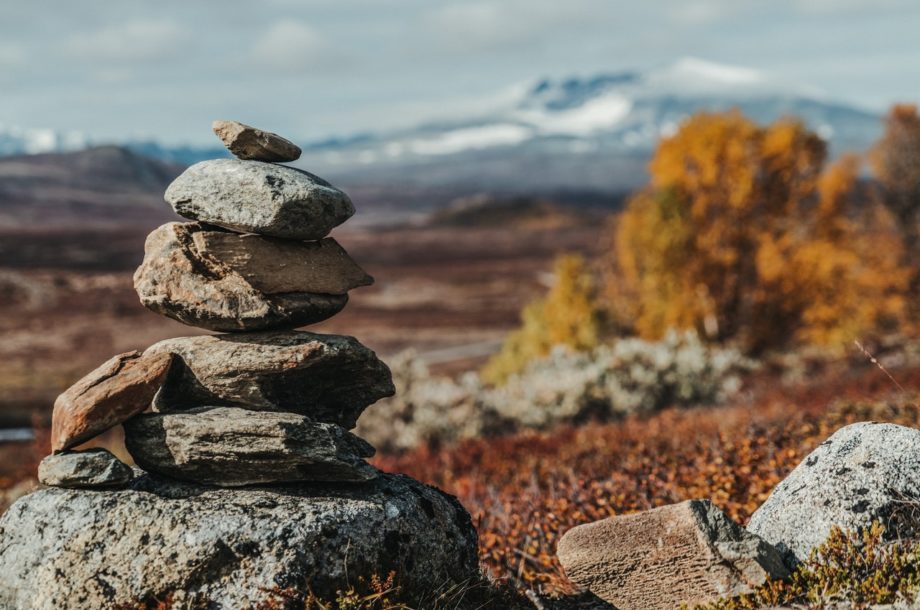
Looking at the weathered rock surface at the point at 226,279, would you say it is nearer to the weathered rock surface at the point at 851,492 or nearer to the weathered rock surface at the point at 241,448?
the weathered rock surface at the point at 241,448

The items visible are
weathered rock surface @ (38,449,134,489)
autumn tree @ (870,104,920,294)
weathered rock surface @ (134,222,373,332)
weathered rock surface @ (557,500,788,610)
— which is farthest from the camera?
autumn tree @ (870,104,920,294)

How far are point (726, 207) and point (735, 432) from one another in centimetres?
2127

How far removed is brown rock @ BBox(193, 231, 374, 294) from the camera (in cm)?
694

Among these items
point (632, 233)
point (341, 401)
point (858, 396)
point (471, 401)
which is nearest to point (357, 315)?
point (632, 233)

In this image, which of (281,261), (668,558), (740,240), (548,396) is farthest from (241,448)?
(740,240)

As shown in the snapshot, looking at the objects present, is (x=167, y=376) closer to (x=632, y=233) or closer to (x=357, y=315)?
(x=632, y=233)

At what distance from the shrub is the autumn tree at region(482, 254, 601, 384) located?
5.38 metres

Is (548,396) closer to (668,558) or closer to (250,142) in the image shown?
(668,558)

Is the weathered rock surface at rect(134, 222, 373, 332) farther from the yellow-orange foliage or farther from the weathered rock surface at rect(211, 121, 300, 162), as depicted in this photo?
the yellow-orange foliage

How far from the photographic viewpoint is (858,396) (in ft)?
46.4

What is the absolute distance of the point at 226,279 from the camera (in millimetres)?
7012

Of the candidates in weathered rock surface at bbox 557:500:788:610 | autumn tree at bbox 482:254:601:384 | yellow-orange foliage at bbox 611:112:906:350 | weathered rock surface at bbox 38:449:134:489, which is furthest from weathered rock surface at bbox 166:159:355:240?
yellow-orange foliage at bbox 611:112:906:350

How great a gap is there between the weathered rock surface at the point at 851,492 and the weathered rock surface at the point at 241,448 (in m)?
3.35

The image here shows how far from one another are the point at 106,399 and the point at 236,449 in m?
1.09
